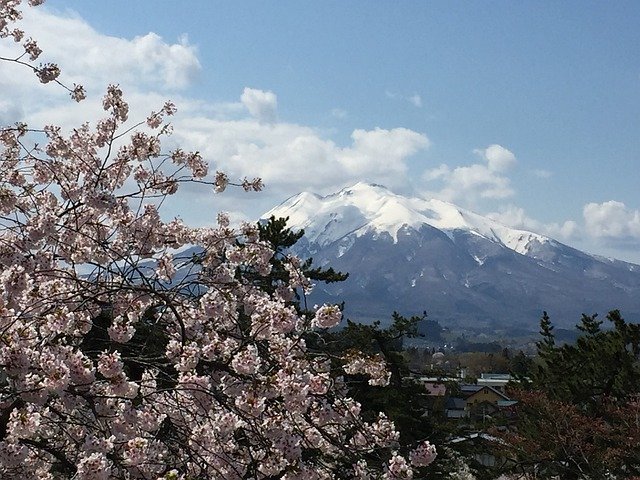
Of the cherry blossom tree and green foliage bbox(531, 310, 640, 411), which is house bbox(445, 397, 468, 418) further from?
the cherry blossom tree

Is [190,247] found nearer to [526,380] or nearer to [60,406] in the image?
[60,406]

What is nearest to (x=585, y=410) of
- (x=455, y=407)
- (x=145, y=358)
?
(x=145, y=358)

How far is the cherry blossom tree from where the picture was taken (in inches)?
162

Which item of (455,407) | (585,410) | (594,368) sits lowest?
(455,407)

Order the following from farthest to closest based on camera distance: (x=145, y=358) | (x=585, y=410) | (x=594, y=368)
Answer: (x=585, y=410) → (x=594, y=368) → (x=145, y=358)

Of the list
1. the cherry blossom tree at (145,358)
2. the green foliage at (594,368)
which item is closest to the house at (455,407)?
the green foliage at (594,368)

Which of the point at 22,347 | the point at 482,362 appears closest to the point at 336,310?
the point at 22,347

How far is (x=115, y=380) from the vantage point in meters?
4.27

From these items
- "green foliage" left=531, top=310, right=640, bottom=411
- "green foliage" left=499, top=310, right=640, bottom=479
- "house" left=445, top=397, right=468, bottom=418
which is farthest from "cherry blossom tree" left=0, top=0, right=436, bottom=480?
"house" left=445, top=397, right=468, bottom=418

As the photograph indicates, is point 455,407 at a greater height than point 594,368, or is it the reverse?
point 594,368

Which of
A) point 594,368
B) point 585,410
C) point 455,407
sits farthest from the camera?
point 455,407

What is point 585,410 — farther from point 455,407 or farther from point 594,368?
point 455,407

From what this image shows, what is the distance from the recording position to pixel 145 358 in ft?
15.9

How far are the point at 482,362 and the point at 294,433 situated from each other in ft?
403
